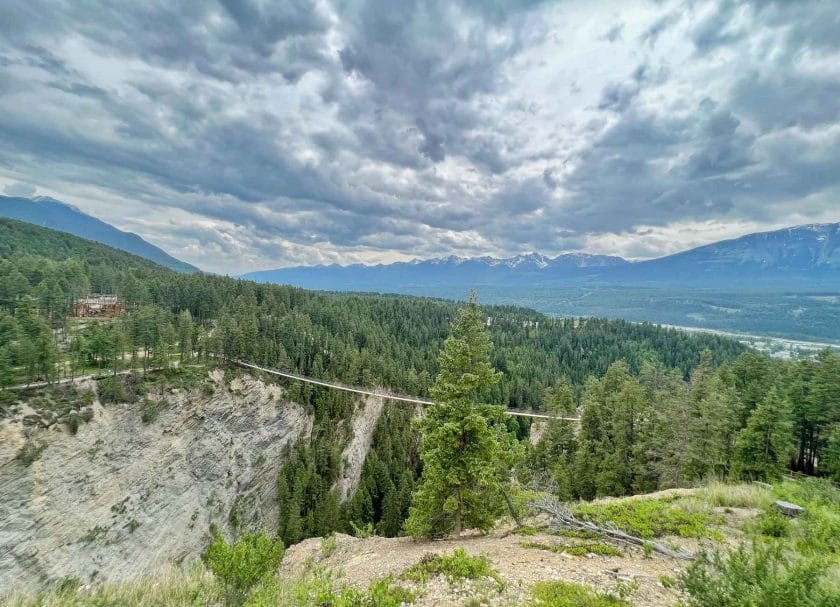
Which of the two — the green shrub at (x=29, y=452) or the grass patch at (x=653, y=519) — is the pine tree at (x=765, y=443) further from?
the green shrub at (x=29, y=452)

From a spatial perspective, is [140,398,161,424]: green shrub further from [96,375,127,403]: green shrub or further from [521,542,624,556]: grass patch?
[521,542,624,556]: grass patch

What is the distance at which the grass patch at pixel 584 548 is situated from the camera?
36.1 feet

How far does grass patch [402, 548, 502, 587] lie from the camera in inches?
393

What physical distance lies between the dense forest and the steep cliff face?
563 centimetres

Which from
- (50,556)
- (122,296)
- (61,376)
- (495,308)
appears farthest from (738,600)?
(495,308)

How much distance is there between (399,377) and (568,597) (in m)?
71.5

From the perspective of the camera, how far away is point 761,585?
18.2 ft

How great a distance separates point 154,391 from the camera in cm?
4856

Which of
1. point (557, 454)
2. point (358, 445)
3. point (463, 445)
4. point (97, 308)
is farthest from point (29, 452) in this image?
point (557, 454)

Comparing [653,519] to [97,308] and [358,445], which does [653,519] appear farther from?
[97,308]

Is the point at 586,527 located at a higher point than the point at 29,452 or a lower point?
higher

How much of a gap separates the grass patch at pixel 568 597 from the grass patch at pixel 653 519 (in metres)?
4.73

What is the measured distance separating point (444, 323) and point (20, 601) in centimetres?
12408

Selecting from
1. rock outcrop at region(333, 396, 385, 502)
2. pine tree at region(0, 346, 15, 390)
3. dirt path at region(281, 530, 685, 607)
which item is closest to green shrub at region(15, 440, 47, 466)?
pine tree at region(0, 346, 15, 390)
